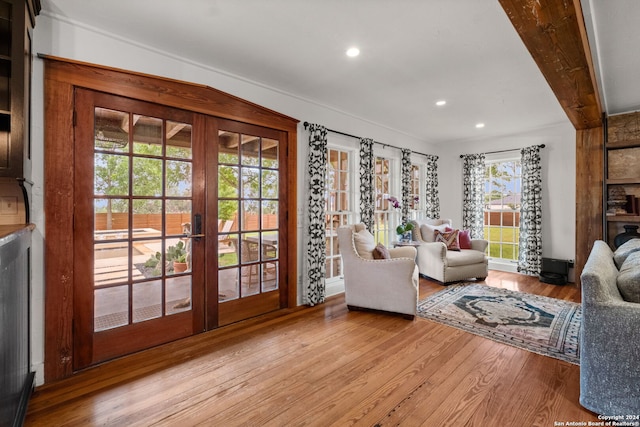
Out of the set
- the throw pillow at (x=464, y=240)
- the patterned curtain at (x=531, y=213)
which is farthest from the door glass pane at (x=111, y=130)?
the patterned curtain at (x=531, y=213)

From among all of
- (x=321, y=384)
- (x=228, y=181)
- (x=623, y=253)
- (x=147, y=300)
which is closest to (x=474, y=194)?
(x=623, y=253)

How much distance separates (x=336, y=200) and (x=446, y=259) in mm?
1875

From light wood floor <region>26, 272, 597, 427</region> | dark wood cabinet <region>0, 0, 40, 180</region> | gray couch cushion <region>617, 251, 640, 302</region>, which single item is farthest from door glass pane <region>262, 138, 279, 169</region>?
gray couch cushion <region>617, 251, 640, 302</region>

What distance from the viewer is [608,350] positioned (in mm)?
1668

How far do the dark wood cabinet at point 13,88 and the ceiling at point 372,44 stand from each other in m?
0.35

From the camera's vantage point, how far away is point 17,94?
172cm

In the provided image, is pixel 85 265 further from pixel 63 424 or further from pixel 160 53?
pixel 160 53

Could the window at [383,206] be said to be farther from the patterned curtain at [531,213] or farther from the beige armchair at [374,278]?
the patterned curtain at [531,213]

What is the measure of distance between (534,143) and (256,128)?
470 cm

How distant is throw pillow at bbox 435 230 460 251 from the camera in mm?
4887

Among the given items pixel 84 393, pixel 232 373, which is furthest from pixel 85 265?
pixel 232 373

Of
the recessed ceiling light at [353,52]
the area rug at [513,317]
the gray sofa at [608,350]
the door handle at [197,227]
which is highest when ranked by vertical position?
the recessed ceiling light at [353,52]

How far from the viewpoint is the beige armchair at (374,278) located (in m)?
3.16

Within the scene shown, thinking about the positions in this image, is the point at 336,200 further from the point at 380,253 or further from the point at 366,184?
the point at 380,253
